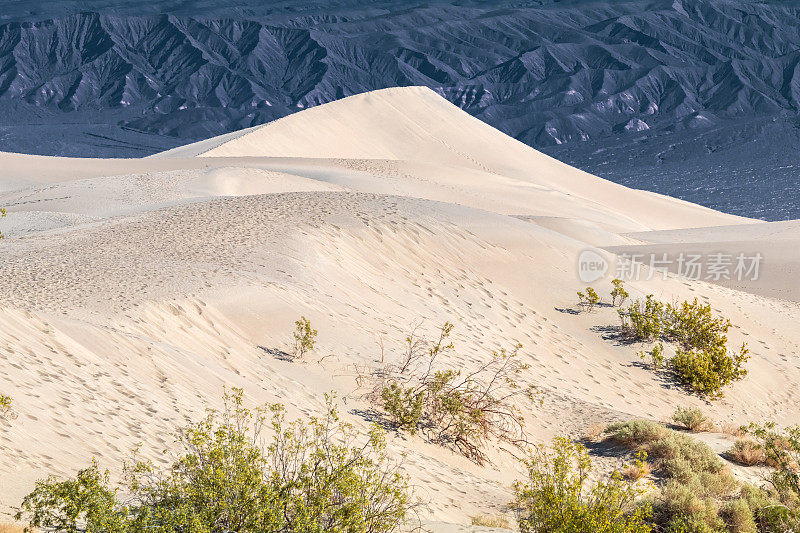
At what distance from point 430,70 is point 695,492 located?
133913 millimetres

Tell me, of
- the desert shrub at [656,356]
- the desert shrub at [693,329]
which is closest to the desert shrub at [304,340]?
the desert shrub at [656,356]

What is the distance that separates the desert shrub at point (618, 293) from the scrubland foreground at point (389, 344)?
8cm

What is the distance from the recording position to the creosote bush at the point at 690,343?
36.4ft

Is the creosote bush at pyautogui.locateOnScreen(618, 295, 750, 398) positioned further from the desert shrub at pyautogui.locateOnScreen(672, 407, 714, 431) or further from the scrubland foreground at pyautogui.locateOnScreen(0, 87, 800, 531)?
the desert shrub at pyautogui.locateOnScreen(672, 407, 714, 431)

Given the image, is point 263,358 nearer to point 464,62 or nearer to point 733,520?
point 733,520

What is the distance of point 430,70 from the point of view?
13688 cm

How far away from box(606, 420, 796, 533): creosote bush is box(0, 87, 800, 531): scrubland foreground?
0.03 metres

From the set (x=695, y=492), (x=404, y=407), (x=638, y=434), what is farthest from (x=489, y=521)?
(x=638, y=434)

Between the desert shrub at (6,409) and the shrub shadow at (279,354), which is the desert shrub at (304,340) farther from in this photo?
the desert shrub at (6,409)

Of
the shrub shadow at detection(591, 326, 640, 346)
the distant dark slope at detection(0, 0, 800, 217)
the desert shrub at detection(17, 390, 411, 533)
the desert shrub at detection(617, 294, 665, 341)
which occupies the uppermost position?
the distant dark slope at detection(0, 0, 800, 217)

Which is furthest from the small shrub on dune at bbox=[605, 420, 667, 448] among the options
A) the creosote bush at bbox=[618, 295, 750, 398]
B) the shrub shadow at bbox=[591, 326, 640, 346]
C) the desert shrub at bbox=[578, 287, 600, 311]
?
the desert shrub at bbox=[578, 287, 600, 311]

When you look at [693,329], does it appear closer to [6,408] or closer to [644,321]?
[644,321]

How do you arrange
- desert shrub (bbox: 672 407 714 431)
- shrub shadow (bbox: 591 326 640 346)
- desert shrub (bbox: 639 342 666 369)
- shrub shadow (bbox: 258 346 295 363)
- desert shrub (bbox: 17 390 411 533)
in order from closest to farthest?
1. desert shrub (bbox: 17 390 411 533)
2. shrub shadow (bbox: 258 346 295 363)
3. desert shrub (bbox: 672 407 714 431)
4. desert shrub (bbox: 639 342 666 369)
5. shrub shadow (bbox: 591 326 640 346)

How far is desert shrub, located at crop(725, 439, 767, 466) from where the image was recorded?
7.86 m
